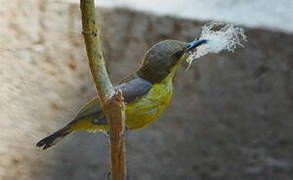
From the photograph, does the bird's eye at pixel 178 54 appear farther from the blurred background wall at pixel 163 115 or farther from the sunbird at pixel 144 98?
the blurred background wall at pixel 163 115

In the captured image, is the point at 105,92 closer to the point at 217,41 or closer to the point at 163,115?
the point at 217,41

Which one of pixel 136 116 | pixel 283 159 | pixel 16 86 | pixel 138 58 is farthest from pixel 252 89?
pixel 136 116

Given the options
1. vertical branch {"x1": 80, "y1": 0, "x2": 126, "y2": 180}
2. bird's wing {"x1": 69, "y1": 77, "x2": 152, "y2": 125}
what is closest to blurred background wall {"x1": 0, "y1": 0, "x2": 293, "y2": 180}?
bird's wing {"x1": 69, "y1": 77, "x2": 152, "y2": 125}

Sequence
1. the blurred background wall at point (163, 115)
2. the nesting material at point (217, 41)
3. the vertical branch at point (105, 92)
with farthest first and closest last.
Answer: the blurred background wall at point (163, 115), the nesting material at point (217, 41), the vertical branch at point (105, 92)

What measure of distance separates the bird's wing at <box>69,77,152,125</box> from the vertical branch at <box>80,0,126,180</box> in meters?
0.14

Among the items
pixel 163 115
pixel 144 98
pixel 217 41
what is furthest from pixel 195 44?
pixel 163 115

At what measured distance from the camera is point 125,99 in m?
1.05

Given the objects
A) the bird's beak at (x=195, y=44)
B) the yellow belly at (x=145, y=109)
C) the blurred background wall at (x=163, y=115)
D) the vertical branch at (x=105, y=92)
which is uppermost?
the blurred background wall at (x=163, y=115)

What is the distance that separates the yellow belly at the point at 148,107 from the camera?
3.34 feet

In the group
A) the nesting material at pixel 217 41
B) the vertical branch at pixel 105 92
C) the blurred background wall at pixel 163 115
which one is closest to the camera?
the vertical branch at pixel 105 92

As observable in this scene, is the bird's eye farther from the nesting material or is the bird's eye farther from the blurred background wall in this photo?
the blurred background wall

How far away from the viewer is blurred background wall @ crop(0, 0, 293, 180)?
6.52 ft

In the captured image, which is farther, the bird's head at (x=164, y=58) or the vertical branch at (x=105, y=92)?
Result: the bird's head at (x=164, y=58)

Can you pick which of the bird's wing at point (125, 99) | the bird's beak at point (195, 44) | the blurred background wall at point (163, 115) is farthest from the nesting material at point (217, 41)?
the blurred background wall at point (163, 115)
